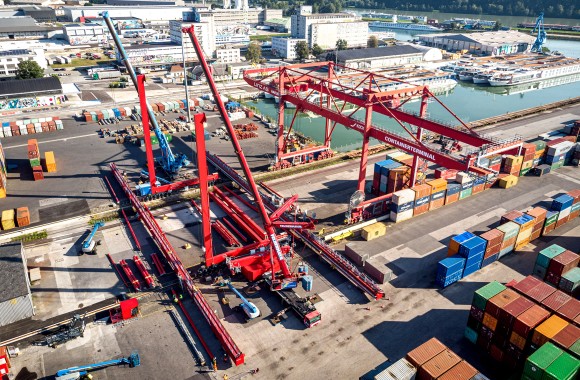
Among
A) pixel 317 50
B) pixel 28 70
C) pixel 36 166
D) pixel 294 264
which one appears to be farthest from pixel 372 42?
pixel 294 264

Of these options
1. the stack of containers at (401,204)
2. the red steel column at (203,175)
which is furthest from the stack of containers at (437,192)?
the red steel column at (203,175)

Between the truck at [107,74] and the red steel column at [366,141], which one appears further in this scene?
the truck at [107,74]

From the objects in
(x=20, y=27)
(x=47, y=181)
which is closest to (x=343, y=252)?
(x=47, y=181)

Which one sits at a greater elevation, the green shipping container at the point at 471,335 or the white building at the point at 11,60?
the white building at the point at 11,60

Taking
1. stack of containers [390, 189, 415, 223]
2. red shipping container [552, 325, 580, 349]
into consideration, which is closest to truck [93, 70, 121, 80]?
stack of containers [390, 189, 415, 223]

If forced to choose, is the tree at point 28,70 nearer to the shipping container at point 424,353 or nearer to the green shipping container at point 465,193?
the green shipping container at point 465,193

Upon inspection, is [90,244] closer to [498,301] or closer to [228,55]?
[498,301]

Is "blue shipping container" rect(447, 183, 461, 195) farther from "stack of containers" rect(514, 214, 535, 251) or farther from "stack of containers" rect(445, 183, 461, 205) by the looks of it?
"stack of containers" rect(514, 214, 535, 251)

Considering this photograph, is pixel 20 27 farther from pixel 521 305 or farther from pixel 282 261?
pixel 521 305
